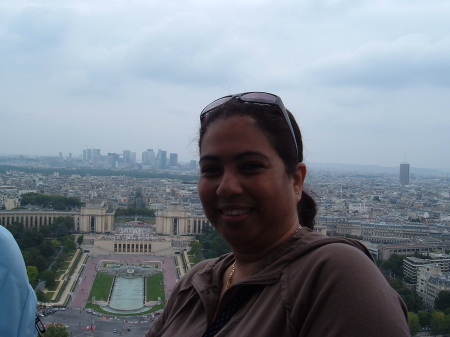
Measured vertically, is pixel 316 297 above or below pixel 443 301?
above

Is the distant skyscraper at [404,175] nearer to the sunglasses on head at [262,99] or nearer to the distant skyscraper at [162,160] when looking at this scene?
the distant skyscraper at [162,160]

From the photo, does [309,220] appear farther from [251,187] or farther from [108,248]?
[108,248]

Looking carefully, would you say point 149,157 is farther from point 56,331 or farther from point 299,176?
point 299,176

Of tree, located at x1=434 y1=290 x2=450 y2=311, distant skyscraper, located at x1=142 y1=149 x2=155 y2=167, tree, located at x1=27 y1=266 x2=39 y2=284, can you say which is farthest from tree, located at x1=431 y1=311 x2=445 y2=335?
distant skyscraper, located at x1=142 y1=149 x2=155 y2=167

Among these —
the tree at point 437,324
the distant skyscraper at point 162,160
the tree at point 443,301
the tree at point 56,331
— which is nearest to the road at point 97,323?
the tree at point 56,331

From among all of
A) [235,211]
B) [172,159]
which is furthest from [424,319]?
[172,159]

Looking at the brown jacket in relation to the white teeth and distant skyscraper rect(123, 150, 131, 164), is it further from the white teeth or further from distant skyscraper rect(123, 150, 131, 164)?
distant skyscraper rect(123, 150, 131, 164)
